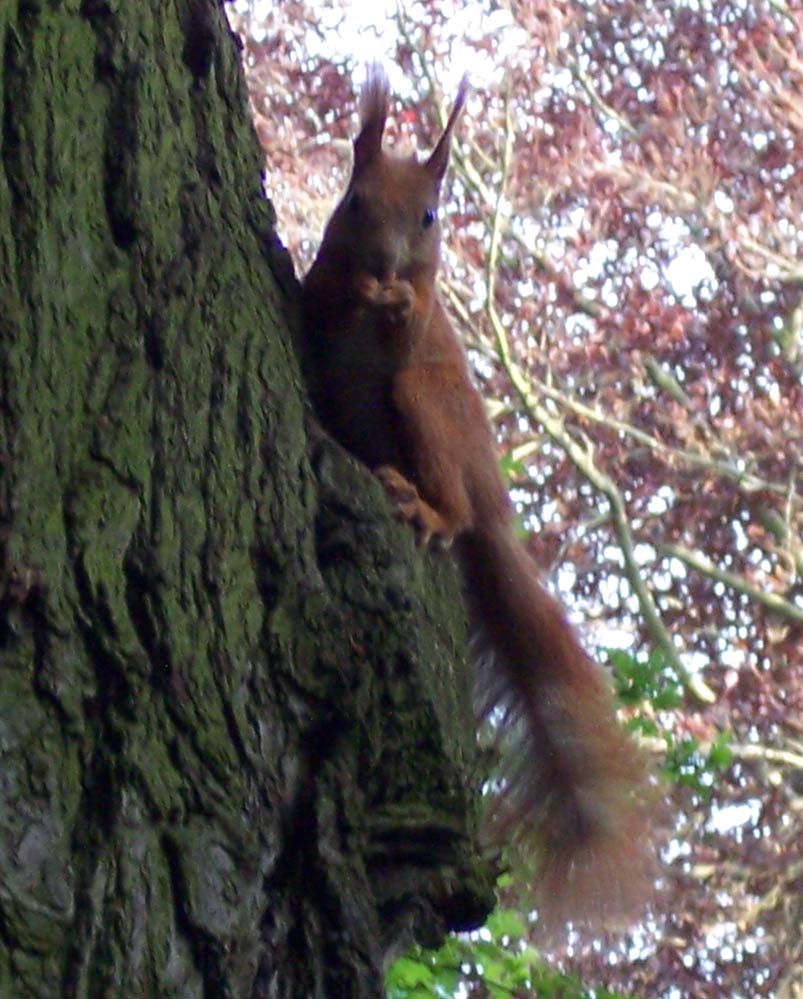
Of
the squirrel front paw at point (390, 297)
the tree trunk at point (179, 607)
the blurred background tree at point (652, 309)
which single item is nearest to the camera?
the tree trunk at point (179, 607)

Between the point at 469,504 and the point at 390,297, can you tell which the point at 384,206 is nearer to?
the point at 390,297

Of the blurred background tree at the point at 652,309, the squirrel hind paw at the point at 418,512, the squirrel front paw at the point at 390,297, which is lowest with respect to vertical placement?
the squirrel hind paw at the point at 418,512

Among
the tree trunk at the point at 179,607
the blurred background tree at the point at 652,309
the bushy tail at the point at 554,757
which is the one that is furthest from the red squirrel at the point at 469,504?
the blurred background tree at the point at 652,309

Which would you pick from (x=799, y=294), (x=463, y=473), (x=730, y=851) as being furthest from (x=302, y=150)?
(x=463, y=473)

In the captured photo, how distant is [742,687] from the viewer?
496cm

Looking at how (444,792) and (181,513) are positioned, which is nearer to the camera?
(181,513)

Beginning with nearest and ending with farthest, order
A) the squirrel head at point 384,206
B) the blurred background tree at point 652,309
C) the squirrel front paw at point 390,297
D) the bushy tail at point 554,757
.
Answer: the bushy tail at point 554,757 < the squirrel front paw at point 390,297 < the squirrel head at point 384,206 < the blurred background tree at point 652,309

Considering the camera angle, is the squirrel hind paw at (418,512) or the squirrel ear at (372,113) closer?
the squirrel hind paw at (418,512)

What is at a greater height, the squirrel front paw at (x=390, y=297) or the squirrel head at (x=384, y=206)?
the squirrel head at (x=384, y=206)

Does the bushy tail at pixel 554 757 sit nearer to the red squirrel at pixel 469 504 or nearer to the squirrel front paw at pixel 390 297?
the red squirrel at pixel 469 504

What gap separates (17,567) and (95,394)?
25 cm

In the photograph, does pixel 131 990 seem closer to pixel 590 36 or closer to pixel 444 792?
pixel 444 792

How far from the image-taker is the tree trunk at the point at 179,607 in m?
1.31

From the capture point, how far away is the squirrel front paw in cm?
245
